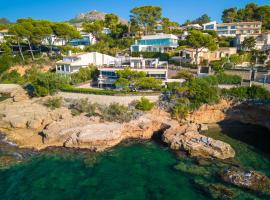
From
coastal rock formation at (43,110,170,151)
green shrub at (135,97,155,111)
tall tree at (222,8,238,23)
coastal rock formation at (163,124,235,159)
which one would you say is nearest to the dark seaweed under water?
coastal rock formation at (163,124,235,159)

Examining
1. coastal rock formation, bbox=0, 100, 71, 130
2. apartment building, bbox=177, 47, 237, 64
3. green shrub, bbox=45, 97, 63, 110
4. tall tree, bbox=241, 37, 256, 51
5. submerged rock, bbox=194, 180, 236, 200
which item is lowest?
submerged rock, bbox=194, 180, 236, 200

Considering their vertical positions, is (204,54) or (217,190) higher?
(204,54)

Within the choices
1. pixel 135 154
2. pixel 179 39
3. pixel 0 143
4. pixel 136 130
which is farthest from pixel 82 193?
pixel 179 39

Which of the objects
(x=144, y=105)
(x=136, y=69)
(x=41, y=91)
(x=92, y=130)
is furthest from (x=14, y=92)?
(x=144, y=105)

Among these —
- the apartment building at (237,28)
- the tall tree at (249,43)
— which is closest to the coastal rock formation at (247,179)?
the tall tree at (249,43)

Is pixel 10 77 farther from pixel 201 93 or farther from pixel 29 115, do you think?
pixel 201 93

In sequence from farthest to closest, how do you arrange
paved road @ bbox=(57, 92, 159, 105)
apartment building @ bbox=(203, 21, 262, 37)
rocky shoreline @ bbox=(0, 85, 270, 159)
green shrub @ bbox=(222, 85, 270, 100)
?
1. apartment building @ bbox=(203, 21, 262, 37)
2. paved road @ bbox=(57, 92, 159, 105)
3. green shrub @ bbox=(222, 85, 270, 100)
4. rocky shoreline @ bbox=(0, 85, 270, 159)

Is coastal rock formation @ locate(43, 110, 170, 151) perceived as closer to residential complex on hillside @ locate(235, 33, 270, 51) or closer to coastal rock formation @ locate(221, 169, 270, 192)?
coastal rock formation @ locate(221, 169, 270, 192)
